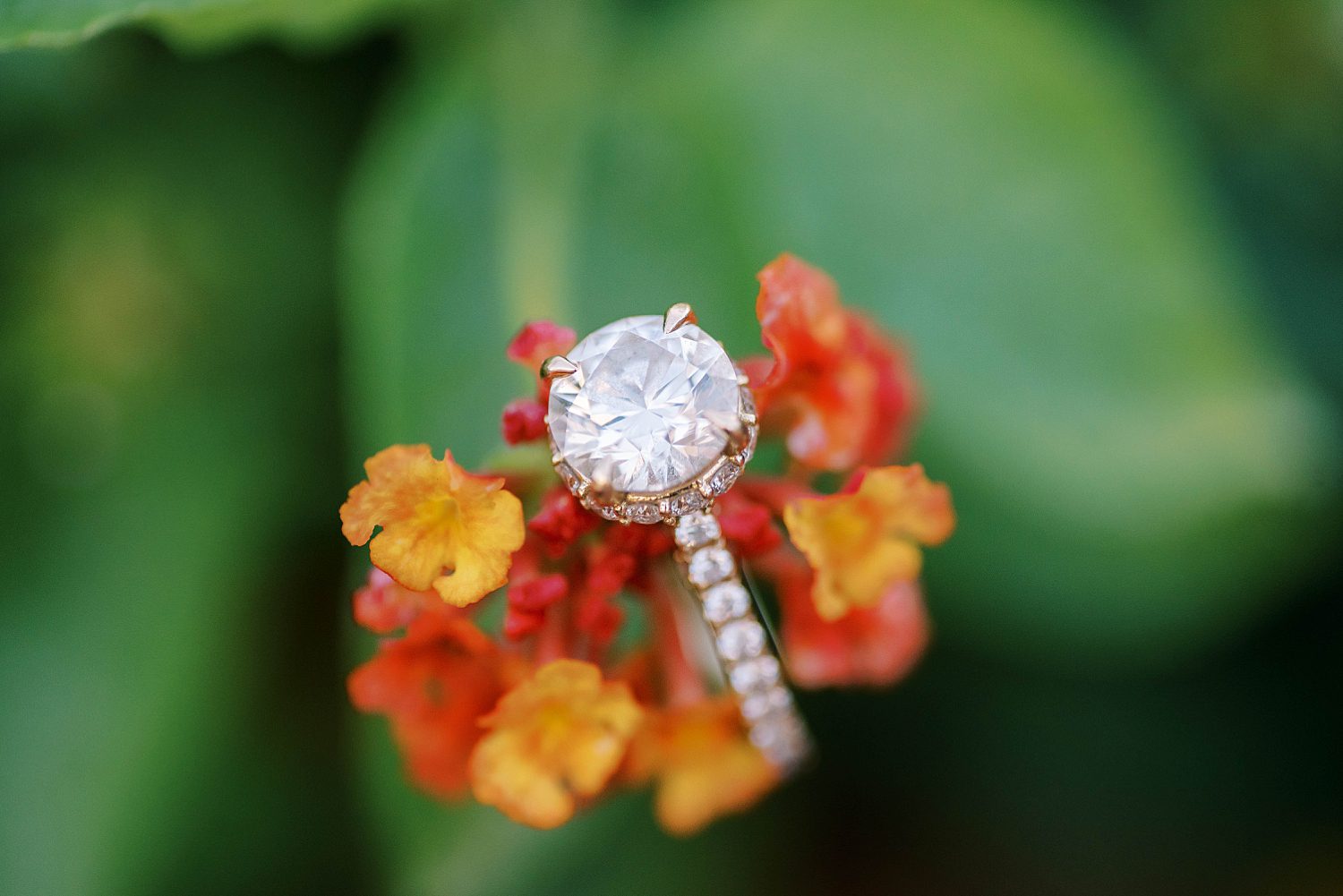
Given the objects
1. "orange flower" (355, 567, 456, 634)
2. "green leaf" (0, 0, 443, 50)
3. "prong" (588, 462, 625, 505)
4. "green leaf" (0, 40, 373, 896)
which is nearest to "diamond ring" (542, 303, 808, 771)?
"prong" (588, 462, 625, 505)

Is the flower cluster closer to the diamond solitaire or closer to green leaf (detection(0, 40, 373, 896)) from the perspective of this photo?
the diamond solitaire

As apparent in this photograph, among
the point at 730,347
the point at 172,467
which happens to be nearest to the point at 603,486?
the point at 730,347

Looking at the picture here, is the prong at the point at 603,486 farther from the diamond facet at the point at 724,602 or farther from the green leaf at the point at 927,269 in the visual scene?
the green leaf at the point at 927,269

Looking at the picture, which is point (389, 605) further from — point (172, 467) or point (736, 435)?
point (172, 467)

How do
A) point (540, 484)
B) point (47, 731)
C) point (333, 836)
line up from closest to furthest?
point (540, 484), point (47, 731), point (333, 836)

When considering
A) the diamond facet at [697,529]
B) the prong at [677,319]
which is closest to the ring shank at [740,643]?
the diamond facet at [697,529]

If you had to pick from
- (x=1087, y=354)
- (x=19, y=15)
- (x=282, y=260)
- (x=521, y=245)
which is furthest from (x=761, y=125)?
(x=19, y=15)

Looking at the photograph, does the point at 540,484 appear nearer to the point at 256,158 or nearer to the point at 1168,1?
the point at 256,158
